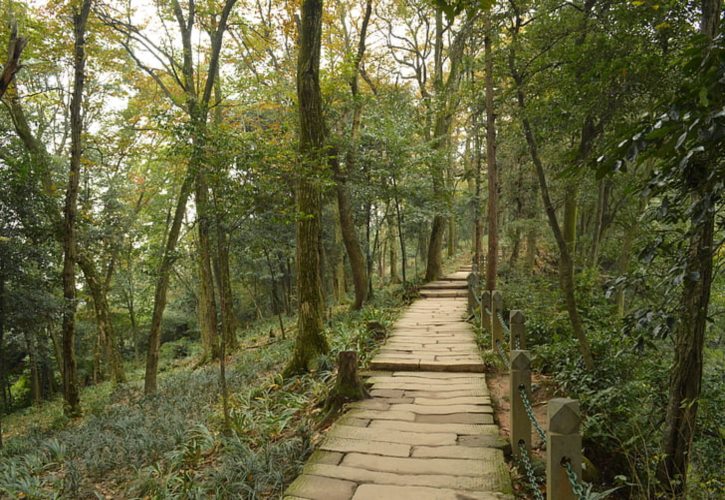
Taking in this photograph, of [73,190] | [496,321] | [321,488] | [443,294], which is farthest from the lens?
[443,294]

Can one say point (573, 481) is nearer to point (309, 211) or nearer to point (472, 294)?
point (309, 211)

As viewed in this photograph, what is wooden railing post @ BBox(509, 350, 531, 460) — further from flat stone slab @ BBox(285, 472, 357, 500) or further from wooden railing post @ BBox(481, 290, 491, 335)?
wooden railing post @ BBox(481, 290, 491, 335)

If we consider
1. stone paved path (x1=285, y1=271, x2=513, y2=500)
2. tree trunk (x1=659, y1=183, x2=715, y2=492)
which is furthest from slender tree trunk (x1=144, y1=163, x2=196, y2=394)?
tree trunk (x1=659, y1=183, x2=715, y2=492)

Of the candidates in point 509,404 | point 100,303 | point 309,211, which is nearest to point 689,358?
point 509,404

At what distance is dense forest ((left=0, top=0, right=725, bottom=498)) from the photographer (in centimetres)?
275

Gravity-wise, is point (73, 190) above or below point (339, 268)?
above

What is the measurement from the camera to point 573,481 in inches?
84.3

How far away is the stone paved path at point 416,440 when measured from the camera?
123 inches

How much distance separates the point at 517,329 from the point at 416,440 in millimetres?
1738

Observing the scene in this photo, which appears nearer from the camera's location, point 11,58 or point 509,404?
point 11,58

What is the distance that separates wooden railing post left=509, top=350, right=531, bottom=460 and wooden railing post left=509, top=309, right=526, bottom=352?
4.05 feet

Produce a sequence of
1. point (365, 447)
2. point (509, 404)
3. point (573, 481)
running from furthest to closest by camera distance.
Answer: point (509, 404), point (365, 447), point (573, 481)

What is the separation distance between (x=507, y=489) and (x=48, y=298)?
1021 centimetres

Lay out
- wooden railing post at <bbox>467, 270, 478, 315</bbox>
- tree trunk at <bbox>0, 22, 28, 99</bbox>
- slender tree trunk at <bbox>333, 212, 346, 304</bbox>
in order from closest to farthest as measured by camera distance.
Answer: tree trunk at <bbox>0, 22, 28, 99</bbox> → wooden railing post at <bbox>467, 270, 478, 315</bbox> → slender tree trunk at <bbox>333, 212, 346, 304</bbox>
